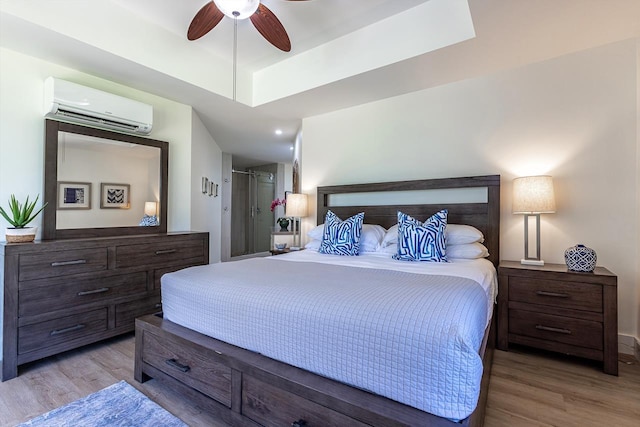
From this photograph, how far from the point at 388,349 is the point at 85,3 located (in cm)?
302

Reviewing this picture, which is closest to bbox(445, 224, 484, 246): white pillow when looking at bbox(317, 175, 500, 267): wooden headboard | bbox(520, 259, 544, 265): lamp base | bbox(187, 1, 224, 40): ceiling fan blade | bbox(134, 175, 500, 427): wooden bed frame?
bbox(317, 175, 500, 267): wooden headboard

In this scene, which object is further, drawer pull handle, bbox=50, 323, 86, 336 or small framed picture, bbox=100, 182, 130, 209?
small framed picture, bbox=100, 182, 130, 209

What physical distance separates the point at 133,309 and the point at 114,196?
44.2 inches

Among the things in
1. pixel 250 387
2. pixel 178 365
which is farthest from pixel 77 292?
pixel 250 387

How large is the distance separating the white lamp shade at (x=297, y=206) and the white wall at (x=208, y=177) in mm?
1240

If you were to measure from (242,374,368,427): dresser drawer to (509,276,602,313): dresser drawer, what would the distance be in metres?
1.89

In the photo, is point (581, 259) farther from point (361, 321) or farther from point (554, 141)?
point (361, 321)

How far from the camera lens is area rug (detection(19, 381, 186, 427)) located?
60.3 inches

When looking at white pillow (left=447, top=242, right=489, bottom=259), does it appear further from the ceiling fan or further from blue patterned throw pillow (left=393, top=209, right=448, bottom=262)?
the ceiling fan

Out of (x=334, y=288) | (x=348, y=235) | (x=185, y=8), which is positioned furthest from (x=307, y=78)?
(x=334, y=288)

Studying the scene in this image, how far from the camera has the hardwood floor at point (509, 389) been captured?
160 centimetres

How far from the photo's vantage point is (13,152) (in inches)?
93.5

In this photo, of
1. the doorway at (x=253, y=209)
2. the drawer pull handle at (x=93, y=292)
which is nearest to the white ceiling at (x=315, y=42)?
the drawer pull handle at (x=93, y=292)

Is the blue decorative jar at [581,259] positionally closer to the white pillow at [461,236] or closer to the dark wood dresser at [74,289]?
the white pillow at [461,236]
